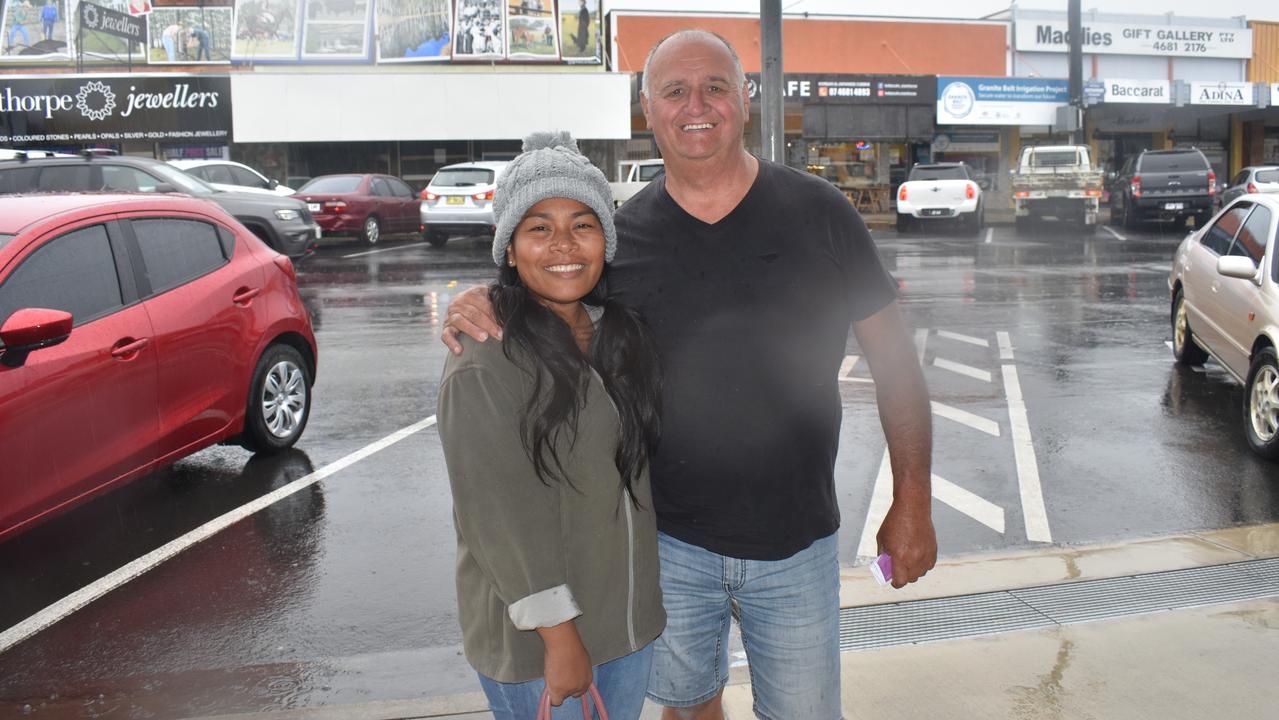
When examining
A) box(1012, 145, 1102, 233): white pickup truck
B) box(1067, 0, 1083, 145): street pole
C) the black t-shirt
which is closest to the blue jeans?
the black t-shirt

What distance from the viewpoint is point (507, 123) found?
2736cm

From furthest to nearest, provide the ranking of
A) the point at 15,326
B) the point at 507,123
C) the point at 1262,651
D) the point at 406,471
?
the point at 507,123
the point at 406,471
the point at 15,326
the point at 1262,651

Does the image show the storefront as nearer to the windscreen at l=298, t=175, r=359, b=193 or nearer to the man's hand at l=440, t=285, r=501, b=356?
the windscreen at l=298, t=175, r=359, b=193

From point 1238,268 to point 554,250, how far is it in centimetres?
626

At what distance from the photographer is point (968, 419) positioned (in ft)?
25.0

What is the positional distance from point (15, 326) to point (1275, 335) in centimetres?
663


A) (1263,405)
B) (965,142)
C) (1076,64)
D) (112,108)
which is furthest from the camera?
(965,142)

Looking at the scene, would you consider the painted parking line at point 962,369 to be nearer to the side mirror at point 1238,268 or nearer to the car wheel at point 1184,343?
the car wheel at point 1184,343

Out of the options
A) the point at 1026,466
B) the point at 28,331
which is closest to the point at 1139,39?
the point at 1026,466

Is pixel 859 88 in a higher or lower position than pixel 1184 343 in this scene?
higher

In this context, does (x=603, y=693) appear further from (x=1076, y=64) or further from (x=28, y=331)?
(x=1076, y=64)

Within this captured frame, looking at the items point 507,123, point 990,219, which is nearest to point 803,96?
point 990,219

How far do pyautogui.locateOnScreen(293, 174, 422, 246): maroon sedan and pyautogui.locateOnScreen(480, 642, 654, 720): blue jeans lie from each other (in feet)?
61.8

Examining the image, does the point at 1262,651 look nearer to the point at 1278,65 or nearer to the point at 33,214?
the point at 33,214
